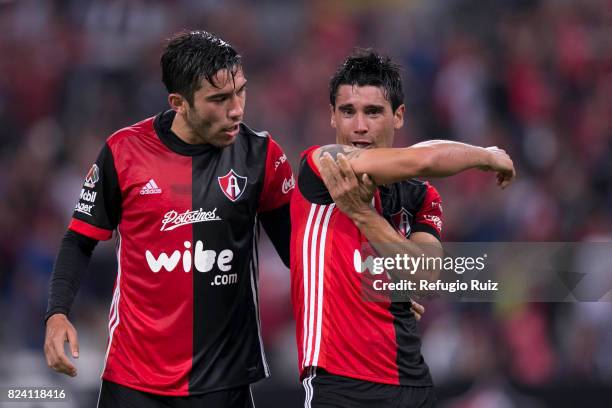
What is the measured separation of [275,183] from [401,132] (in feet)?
17.7

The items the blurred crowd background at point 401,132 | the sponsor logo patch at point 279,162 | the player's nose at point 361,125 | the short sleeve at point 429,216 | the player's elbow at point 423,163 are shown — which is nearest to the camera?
the player's elbow at point 423,163

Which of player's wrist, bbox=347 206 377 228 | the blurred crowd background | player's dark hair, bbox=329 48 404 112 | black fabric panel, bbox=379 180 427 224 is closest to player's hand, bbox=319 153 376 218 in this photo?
player's wrist, bbox=347 206 377 228

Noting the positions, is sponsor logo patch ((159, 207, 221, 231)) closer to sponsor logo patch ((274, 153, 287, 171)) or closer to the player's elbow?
sponsor logo patch ((274, 153, 287, 171))

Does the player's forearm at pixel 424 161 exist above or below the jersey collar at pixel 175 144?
below

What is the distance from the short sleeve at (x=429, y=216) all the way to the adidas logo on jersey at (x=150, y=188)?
1.06 metres

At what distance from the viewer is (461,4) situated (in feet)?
36.3

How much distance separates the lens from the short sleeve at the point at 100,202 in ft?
14.3

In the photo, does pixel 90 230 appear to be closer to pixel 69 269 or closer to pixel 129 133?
pixel 69 269

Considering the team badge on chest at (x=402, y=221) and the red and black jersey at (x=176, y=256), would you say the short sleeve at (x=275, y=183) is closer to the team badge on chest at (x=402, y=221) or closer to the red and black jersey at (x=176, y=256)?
the red and black jersey at (x=176, y=256)

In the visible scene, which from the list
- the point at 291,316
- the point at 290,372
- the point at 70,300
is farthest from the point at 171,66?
the point at 291,316

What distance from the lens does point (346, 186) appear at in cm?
385

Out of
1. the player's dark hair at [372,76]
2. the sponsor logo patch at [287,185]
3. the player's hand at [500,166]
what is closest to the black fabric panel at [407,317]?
the player's dark hair at [372,76]

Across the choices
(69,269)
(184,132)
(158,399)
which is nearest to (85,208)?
(69,269)

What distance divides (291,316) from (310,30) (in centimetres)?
367
